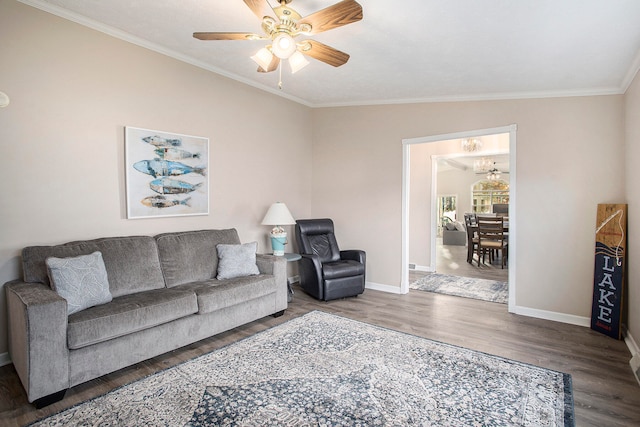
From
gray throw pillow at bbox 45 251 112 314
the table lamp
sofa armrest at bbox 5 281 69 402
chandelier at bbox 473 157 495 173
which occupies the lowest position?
sofa armrest at bbox 5 281 69 402

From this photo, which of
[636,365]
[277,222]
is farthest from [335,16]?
[636,365]

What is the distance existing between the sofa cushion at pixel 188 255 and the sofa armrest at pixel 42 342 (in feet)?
3.65

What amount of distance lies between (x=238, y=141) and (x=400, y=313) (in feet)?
9.53

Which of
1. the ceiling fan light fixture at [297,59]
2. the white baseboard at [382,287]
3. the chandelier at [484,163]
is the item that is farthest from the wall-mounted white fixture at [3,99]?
the chandelier at [484,163]

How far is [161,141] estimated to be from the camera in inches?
140

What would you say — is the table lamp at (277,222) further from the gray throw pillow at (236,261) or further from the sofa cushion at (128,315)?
the sofa cushion at (128,315)

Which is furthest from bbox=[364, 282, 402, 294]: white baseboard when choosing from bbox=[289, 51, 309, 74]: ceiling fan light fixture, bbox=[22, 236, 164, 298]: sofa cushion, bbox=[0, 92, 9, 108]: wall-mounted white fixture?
bbox=[0, 92, 9, 108]: wall-mounted white fixture

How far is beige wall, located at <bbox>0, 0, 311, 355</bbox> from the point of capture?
267cm

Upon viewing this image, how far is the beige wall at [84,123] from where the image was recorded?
2666 mm

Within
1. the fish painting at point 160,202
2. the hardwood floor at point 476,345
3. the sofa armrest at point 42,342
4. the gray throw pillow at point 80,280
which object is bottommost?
the hardwood floor at point 476,345

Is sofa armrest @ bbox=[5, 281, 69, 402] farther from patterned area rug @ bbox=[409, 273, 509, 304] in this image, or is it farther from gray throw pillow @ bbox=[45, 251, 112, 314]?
patterned area rug @ bbox=[409, 273, 509, 304]

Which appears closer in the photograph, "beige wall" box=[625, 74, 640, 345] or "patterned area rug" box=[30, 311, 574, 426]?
"patterned area rug" box=[30, 311, 574, 426]

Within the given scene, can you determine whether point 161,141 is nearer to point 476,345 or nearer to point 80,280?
point 80,280

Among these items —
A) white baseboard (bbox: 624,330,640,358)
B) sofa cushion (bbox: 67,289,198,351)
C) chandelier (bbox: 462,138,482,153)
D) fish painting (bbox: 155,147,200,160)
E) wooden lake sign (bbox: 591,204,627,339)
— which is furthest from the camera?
chandelier (bbox: 462,138,482,153)
